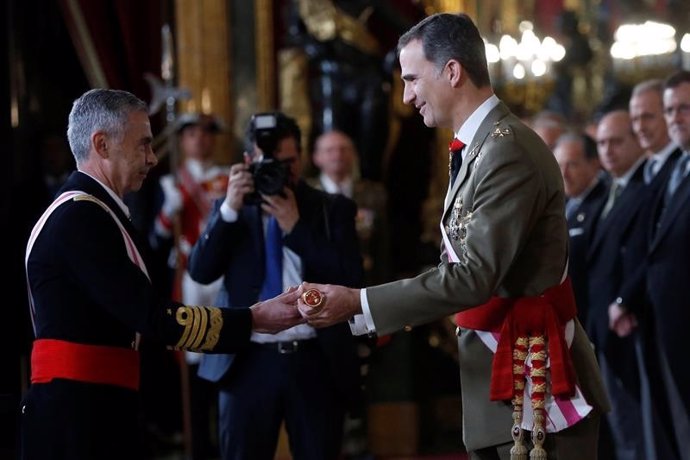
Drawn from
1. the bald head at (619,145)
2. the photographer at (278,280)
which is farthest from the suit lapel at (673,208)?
the photographer at (278,280)

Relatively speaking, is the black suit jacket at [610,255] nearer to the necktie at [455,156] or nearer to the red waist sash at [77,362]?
the necktie at [455,156]

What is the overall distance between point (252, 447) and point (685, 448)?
6.42 feet

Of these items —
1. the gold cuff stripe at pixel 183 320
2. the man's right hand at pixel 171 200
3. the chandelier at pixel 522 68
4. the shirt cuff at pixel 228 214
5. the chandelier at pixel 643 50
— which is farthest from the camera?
the chandelier at pixel 643 50

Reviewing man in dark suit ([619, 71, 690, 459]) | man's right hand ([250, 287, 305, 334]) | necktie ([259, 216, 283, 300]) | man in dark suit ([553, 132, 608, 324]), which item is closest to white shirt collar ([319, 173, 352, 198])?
man in dark suit ([553, 132, 608, 324])

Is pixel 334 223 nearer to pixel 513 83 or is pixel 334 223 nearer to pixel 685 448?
pixel 685 448

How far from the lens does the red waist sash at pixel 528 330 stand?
2738mm

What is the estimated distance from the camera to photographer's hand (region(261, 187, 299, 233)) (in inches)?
147

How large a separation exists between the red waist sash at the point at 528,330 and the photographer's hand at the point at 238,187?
46.0 inches

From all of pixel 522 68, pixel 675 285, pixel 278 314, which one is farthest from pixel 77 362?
pixel 522 68

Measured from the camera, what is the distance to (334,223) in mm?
3822

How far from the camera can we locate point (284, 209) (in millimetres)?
3742

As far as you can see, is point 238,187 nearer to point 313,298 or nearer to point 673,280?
point 313,298

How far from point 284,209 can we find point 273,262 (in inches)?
6.6

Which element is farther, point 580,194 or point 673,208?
point 580,194
